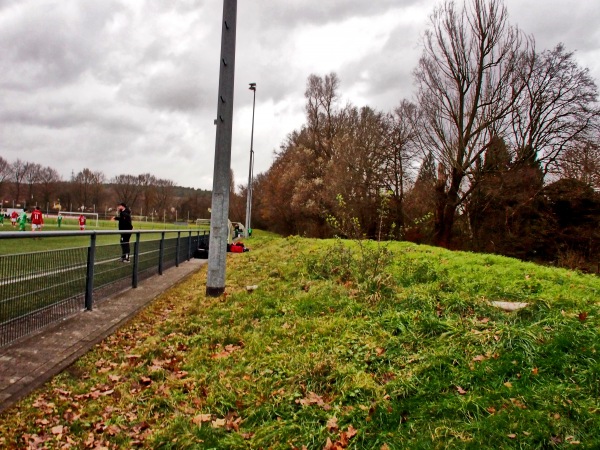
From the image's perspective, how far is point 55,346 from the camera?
4160mm

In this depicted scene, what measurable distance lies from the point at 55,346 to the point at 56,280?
3.16 feet

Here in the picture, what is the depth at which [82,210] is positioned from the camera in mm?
86688

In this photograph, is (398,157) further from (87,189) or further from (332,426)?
(87,189)

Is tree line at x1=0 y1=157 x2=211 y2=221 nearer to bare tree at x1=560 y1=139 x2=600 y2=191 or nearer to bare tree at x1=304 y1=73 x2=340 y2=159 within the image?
bare tree at x1=304 y1=73 x2=340 y2=159

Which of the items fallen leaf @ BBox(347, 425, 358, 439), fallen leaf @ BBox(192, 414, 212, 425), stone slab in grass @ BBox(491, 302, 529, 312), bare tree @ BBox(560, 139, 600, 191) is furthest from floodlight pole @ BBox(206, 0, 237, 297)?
bare tree @ BBox(560, 139, 600, 191)

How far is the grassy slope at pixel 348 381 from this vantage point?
2.64 meters

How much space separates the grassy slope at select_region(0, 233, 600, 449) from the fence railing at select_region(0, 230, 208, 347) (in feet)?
2.58

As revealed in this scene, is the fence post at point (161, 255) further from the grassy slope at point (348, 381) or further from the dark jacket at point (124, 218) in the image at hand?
the grassy slope at point (348, 381)

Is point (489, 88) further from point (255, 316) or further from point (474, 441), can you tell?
point (474, 441)

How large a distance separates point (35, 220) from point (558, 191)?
99.9 ft

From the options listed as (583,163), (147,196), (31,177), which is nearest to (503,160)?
(583,163)

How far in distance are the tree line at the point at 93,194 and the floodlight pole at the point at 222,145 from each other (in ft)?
295

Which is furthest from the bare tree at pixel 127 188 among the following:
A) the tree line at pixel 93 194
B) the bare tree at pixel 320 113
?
the bare tree at pixel 320 113

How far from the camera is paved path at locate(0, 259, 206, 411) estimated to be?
3.31m
